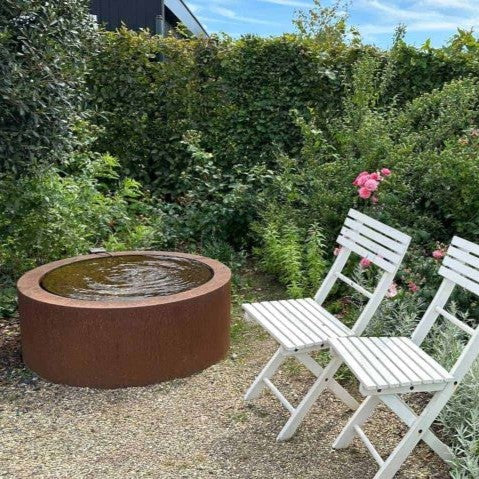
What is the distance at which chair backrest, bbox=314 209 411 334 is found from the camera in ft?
11.4

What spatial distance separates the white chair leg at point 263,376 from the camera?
12.3 feet

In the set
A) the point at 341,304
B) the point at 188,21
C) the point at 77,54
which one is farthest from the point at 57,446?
the point at 188,21

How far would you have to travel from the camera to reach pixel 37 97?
15.7 ft

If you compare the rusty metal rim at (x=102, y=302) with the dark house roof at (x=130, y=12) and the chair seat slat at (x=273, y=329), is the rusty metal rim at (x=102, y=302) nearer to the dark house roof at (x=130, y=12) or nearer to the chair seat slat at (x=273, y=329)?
the chair seat slat at (x=273, y=329)

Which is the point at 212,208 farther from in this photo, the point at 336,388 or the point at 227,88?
the point at 336,388

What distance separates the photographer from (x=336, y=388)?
359 centimetres

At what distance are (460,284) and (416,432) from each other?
0.75 meters

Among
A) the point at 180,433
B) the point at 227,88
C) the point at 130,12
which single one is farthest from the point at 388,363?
the point at 130,12

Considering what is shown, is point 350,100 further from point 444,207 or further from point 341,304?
point 341,304

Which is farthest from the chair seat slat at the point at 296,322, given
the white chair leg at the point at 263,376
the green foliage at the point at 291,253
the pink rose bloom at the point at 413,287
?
the green foliage at the point at 291,253

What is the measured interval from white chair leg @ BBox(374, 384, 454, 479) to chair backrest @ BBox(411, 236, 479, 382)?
0.11 metres

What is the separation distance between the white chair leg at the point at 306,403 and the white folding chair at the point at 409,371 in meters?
0.23

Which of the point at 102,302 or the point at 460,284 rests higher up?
the point at 460,284

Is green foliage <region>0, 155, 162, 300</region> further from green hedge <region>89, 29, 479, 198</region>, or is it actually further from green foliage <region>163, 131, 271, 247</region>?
green hedge <region>89, 29, 479, 198</region>
